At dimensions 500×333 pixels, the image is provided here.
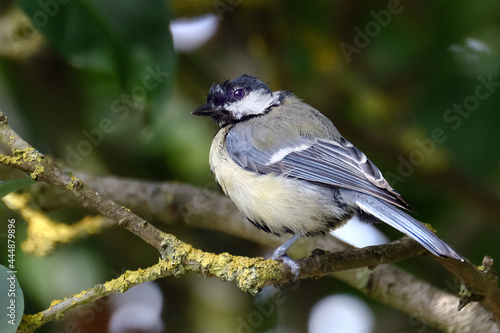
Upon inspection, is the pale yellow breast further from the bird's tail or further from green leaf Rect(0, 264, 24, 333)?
green leaf Rect(0, 264, 24, 333)

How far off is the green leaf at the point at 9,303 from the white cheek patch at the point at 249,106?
3.30ft

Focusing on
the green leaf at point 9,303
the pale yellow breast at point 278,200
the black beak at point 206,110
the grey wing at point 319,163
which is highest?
the black beak at point 206,110

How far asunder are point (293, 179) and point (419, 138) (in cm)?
103

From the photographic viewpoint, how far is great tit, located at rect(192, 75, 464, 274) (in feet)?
5.26

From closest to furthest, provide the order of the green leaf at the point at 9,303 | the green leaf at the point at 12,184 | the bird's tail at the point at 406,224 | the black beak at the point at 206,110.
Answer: the green leaf at the point at 9,303 < the green leaf at the point at 12,184 < the bird's tail at the point at 406,224 < the black beak at the point at 206,110

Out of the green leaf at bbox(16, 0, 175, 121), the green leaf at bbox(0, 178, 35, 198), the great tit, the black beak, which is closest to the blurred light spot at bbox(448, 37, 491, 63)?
the great tit

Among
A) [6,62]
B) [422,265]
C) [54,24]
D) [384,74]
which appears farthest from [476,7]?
[6,62]

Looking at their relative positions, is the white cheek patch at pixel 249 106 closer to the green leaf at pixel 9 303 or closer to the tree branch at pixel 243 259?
the tree branch at pixel 243 259

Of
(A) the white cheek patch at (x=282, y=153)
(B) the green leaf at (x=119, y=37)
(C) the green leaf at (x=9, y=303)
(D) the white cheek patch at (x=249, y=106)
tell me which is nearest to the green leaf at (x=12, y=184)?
(C) the green leaf at (x=9, y=303)

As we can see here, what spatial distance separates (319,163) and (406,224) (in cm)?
37

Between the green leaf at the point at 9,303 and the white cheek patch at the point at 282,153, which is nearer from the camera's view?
the green leaf at the point at 9,303

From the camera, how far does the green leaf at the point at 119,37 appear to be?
5.51 ft

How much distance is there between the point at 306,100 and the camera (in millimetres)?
2557

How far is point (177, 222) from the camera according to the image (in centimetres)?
216
